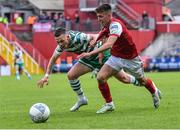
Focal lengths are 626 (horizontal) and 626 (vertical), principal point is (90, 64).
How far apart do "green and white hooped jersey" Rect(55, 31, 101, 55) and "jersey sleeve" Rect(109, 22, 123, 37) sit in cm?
102

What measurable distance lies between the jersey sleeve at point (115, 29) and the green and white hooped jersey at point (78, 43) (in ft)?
3.35

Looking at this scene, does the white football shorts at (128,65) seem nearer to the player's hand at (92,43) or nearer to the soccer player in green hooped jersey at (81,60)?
the soccer player in green hooped jersey at (81,60)

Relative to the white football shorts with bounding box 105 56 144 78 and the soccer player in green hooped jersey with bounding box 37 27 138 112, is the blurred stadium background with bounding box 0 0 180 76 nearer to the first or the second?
the soccer player in green hooped jersey with bounding box 37 27 138 112

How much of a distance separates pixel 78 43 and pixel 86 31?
35.4 m

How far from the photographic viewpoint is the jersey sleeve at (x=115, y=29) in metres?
12.0

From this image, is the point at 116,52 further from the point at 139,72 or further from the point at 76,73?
the point at 76,73

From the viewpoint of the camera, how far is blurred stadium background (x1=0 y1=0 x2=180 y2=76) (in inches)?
1732

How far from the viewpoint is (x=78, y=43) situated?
12.9 m

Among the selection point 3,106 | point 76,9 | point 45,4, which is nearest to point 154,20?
point 76,9

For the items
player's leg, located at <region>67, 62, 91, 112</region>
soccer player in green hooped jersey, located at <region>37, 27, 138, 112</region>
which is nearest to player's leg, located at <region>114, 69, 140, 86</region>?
soccer player in green hooped jersey, located at <region>37, 27, 138, 112</region>

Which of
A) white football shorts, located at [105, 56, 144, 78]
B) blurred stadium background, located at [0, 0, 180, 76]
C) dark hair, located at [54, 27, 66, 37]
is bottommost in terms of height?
blurred stadium background, located at [0, 0, 180, 76]

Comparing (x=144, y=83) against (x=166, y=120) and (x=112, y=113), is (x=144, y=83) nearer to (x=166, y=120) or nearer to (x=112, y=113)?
(x=112, y=113)

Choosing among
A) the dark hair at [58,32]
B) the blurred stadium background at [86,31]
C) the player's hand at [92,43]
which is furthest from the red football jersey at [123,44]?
the blurred stadium background at [86,31]

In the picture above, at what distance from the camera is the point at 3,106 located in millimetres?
15039
